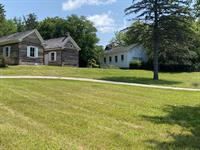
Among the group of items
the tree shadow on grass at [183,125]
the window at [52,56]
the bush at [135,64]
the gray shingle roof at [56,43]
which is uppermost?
the gray shingle roof at [56,43]

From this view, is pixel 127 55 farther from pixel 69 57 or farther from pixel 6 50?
A: pixel 6 50

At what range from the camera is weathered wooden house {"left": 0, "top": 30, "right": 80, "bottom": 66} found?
3550 cm

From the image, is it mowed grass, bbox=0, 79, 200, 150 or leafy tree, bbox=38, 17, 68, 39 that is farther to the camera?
leafy tree, bbox=38, 17, 68, 39

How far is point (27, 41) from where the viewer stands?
35844 millimetres

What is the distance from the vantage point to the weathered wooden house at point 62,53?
40.7 metres

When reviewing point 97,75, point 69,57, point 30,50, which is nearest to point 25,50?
point 30,50

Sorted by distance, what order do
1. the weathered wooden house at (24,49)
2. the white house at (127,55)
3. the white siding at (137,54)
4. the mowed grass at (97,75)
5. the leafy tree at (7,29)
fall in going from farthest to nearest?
the leafy tree at (7,29), the white siding at (137,54), the white house at (127,55), the weathered wooden house at (24,49), the mowed grass at (97,75)

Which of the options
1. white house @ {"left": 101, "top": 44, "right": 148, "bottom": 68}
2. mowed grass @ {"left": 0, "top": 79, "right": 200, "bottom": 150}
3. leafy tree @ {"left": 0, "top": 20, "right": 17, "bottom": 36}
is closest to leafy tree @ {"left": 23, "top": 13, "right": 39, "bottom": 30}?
leafy tree @ {"left": 0, "top": 20, "right": 17, "bottom": 36}

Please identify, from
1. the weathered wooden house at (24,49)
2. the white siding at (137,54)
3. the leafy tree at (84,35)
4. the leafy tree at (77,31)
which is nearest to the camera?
the weathered wooden house at (24,49)

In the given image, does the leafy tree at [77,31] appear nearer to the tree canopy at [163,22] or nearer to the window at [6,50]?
the window at [6,50]

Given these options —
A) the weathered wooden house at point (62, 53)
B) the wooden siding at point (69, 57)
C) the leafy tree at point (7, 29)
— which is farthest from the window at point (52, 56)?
the leafy tree at point (7, 29)

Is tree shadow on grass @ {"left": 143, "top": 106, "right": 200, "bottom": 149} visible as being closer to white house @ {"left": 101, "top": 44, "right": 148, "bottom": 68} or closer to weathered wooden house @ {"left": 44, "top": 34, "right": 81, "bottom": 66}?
weathered wooden house @ {"left": 44, "top": 34, "right": 81, "bottom": 66}

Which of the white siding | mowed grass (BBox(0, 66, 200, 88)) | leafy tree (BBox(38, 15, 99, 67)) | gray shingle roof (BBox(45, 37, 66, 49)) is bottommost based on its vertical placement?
mowed grass (BBox(0, 66, 200, 88))

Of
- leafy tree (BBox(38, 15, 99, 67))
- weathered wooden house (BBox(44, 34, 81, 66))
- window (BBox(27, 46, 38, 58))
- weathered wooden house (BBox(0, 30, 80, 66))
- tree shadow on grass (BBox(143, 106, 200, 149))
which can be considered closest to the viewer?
tree shadow on grass (BBox(143, 106, 200, 149))
